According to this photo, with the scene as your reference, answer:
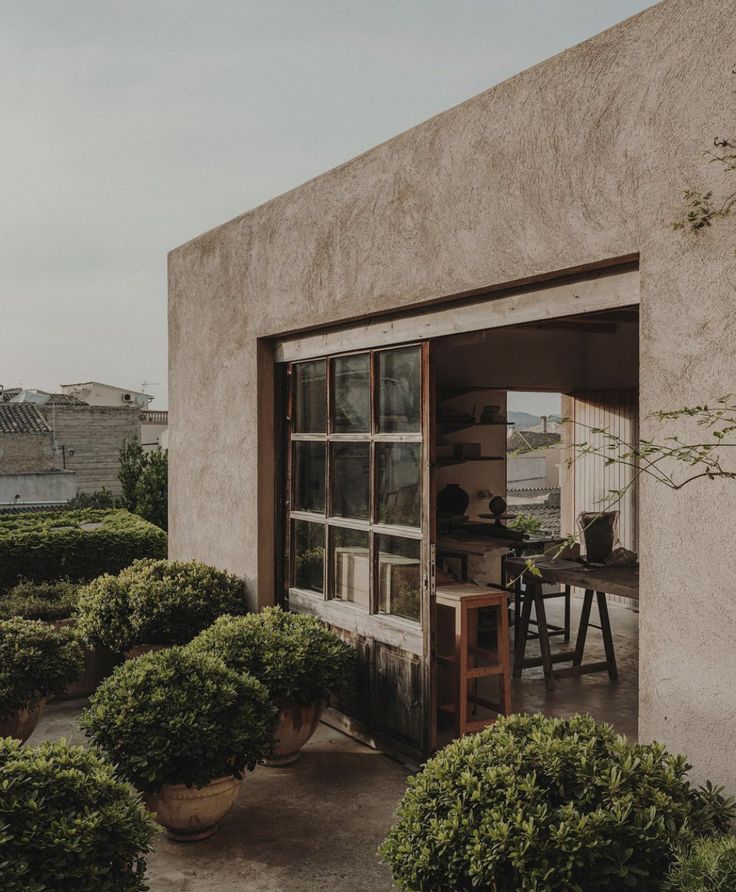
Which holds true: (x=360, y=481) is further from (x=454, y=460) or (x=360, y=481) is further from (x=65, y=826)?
(x=454, y=460)

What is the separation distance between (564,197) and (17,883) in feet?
11.0

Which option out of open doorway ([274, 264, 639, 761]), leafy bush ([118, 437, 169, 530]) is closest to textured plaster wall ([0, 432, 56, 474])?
leafy bush ([118, 437, 169, 530])

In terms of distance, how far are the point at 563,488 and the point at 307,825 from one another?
262 inches

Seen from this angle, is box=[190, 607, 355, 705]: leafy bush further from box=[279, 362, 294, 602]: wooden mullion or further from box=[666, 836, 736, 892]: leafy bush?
box=[666, 836, 736, 892]: leafy bush

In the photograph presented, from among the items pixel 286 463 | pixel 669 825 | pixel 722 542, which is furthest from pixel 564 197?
pixel 286 463

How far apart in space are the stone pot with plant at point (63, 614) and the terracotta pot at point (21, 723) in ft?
1.50

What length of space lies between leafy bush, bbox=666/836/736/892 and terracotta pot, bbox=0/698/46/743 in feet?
13.4

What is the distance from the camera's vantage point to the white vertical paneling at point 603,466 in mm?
9148

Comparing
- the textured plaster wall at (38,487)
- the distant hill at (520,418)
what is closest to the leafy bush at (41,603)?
the distant hill at (520,418)

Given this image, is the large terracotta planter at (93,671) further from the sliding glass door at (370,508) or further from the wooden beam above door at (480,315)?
the wooden beam above door at (480,315)

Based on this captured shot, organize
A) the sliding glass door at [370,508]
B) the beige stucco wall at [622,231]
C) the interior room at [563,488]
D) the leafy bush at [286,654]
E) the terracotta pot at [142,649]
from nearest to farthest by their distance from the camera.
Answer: the beige stucco wall at [622,231]
the leafy bush at [286,654]
the sliding glass door at [370,508]
the terracotta pot at [142,649]
the interior room at [563,488]

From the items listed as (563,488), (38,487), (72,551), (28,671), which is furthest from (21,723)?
(38,487)

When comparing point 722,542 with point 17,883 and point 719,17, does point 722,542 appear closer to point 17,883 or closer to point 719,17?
point 719,17

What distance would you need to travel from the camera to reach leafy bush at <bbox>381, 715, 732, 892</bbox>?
2.70 meters
